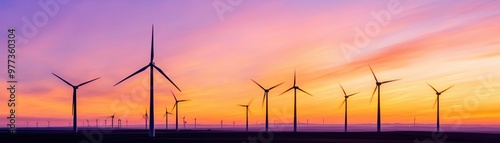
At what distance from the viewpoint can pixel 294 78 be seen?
575ft

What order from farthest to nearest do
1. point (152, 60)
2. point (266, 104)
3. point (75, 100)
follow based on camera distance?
point (266, 104) → point (75, 100) → point (152, 60)

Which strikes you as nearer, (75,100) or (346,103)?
(75,100)

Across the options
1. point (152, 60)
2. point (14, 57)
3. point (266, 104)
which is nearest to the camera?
point (14, 57)

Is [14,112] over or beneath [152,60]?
beneath

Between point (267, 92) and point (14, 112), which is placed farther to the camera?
point (267, 92)

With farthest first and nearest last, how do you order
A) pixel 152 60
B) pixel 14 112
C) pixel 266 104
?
pixel 266 104
pixel 152 60
pixel 14 112

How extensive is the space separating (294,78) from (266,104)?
11.3 meters

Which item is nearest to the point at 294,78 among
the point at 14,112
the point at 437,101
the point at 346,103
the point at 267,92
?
the point at 267,92

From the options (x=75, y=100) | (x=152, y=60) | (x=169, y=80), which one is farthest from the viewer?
(x=75, y=100)

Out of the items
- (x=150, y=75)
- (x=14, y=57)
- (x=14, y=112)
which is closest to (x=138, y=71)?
(x=150, y=75)

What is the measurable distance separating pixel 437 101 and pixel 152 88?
100012 millimetres

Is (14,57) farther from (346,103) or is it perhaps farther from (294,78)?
(346,103)

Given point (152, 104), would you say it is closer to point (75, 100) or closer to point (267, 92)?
point (75, 100)

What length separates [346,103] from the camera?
631ft
